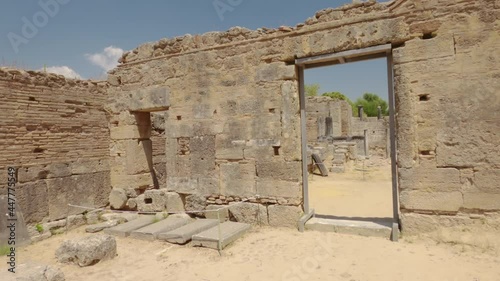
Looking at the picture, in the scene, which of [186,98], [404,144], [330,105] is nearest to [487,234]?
[404,144]

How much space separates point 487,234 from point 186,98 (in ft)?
19.6

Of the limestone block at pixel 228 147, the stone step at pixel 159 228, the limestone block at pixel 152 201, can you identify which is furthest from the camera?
the limestone block at pixel 152 201

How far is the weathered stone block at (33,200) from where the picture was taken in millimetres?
6684

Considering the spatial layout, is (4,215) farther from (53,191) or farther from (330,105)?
(330,105)

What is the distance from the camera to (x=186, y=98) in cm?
729

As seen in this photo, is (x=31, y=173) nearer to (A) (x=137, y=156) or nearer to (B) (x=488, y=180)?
(A) (x=137, y=156)

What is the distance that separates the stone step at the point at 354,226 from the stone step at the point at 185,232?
1951 mm

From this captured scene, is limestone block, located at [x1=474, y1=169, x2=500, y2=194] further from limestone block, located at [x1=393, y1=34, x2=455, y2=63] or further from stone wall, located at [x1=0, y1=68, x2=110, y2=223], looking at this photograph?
stone wall, located at [x1=0, y1=68, x2=110, y2=223]

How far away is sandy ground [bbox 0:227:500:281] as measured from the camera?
4.29 m

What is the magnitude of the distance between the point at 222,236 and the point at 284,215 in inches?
52.7

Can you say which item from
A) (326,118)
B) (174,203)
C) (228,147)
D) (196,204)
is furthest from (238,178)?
(326,118)

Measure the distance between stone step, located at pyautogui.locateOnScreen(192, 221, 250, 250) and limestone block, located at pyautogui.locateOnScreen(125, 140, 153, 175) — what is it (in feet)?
10.1

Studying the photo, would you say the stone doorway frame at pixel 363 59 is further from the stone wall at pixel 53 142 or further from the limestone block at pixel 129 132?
the stone wall at pixel 53 142

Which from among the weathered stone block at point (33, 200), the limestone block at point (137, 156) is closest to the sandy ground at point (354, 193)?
the limestone block at point (137, 156)
